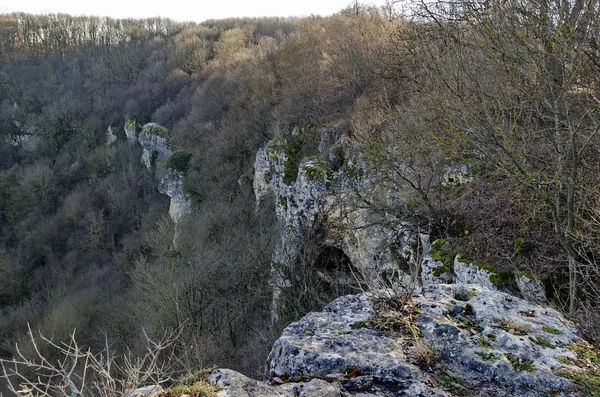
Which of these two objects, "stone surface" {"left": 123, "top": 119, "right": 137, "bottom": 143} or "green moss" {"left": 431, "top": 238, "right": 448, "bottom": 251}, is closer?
"green moss" {"left": 431, "top": 238, "right": 448, "bottom": 251}

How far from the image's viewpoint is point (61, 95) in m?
54.0

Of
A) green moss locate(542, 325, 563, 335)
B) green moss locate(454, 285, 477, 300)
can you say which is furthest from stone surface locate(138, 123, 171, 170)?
green moss locate(542, 325, 563, 335)

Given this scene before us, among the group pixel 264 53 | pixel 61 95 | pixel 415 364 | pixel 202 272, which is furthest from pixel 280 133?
pixel 61 95

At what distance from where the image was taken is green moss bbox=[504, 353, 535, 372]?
2.83 meters

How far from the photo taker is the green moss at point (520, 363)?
283 cm

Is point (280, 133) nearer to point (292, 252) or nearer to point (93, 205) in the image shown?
point (292, 252)

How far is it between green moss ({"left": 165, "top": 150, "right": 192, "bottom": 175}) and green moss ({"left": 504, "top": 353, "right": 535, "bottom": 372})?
2545cm

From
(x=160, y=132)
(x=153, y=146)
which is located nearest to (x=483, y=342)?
(x=160, y=132)

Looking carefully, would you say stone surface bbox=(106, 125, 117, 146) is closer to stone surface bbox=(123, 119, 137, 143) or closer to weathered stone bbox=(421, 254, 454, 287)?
stone surface bbox=(123, 119, 137, 143)

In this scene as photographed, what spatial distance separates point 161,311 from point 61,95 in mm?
48706

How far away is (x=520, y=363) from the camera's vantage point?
288 centimetres

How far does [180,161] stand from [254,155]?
20.5 feet

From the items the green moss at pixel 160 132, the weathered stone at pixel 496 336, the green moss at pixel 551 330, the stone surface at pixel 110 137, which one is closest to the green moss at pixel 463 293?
the weathered stone at pixel 496 336

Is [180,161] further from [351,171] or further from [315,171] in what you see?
[351,171]
